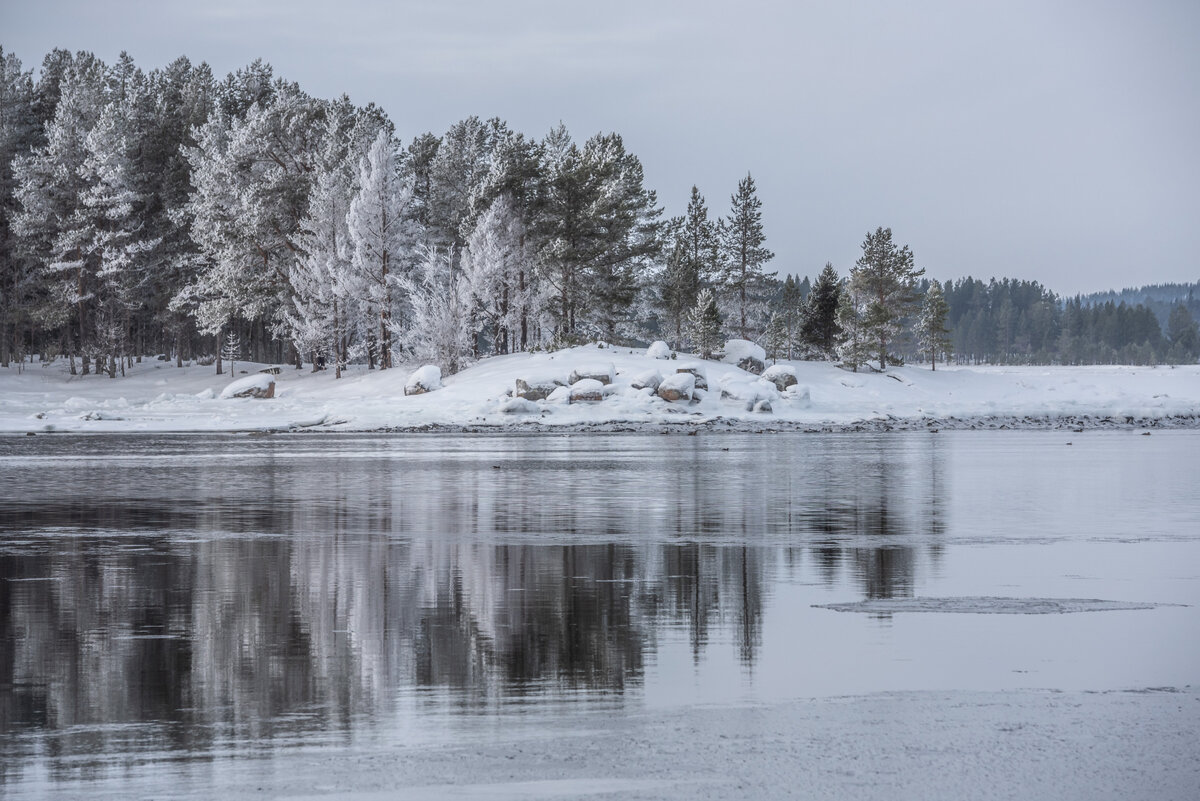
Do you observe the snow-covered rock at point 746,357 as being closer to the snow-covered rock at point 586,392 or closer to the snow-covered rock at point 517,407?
the snow-covered rock at point 586,392

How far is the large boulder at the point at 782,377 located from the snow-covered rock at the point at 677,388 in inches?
361

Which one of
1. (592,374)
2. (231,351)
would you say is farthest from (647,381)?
(231,351)

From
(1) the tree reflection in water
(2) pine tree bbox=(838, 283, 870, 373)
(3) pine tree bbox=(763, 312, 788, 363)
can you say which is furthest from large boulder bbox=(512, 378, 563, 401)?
(3) pine tree bbox=(763, 312, 788, 363)

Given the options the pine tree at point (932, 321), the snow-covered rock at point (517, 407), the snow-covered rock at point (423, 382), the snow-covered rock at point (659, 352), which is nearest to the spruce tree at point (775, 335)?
the pine tree at point (932, 321)

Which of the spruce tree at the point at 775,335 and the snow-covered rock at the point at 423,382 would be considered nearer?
the snow-covered rock at the point at 423,382

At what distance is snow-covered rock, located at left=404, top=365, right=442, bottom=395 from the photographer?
63.6 m

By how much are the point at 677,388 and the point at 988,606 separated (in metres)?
51.8

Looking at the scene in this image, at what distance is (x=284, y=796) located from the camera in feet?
17.6

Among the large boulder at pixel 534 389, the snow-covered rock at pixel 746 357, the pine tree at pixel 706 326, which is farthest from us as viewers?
the pine tree at pixel 706 326

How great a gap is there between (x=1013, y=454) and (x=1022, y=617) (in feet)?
97.6

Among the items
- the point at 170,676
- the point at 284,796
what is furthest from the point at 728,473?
the point at 284,796

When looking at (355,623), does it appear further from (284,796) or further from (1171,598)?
(1171,598)

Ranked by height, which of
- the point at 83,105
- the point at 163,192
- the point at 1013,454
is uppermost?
the point at 83,105

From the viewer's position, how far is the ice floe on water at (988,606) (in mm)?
10188
